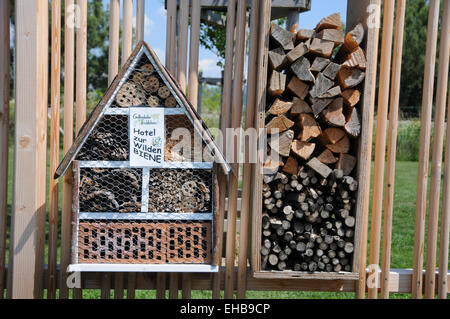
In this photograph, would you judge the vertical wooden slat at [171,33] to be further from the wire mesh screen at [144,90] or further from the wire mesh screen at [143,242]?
the wire mesh screen at [143,242]

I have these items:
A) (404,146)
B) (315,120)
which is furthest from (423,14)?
(315,120)

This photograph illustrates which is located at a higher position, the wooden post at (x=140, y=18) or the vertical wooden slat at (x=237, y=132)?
the wooden post at (x=140, y=18)

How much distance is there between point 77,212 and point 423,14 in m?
17.3

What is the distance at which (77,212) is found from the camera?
6.42 feet

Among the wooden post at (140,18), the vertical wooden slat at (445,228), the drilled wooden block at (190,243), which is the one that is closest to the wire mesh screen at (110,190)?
the drilled wooden block at (190,243)

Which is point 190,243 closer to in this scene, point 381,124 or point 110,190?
point 110,190

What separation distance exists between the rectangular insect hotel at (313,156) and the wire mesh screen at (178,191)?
10.9 inches

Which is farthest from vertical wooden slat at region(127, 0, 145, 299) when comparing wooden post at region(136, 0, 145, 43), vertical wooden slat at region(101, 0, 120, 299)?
vertical wooden slat at region(101, 0, 120, 299)

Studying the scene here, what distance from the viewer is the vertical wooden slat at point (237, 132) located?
2.22 metres

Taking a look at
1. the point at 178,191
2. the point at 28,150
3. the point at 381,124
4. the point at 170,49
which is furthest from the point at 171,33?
the point at 381,124

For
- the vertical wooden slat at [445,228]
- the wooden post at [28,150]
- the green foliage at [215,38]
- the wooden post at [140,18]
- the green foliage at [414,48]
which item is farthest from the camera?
the green foliage at [414,48]

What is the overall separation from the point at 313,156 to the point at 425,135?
70cm

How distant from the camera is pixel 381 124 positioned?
232cm

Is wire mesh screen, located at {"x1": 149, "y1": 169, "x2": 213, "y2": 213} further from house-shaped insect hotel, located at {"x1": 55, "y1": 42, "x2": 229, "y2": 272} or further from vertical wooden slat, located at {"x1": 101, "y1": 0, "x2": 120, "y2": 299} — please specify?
vertical wooden slat, located at {"x1": 101, "y1": 0, "x2": 120, "y2": 299}
